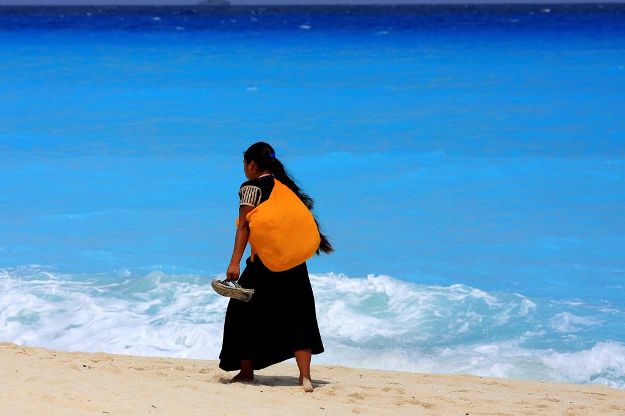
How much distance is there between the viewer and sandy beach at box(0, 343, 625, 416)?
16.2ft

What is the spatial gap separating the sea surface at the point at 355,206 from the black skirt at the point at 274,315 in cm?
227

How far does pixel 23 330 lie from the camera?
8.49m

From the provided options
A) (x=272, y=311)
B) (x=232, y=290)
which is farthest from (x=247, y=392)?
(x=232, y=290)

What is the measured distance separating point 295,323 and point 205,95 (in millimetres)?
22260

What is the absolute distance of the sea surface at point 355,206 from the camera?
8492 mm

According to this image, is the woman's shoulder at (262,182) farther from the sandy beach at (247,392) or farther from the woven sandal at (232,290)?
the sandy beach at (247,392)

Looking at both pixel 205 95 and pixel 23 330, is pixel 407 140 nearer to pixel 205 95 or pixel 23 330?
pixel 205 95

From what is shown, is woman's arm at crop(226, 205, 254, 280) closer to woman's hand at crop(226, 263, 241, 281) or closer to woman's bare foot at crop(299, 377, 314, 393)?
woman's hand at crop(226, 263, 241, 281)

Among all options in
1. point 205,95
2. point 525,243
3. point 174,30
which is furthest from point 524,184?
point 174,30

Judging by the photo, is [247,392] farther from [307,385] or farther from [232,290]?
[232,290]

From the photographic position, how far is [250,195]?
5379 mm

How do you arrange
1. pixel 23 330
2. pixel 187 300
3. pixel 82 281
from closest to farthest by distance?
pixel 23 330 < pixel 187 300 < pixel 82 281

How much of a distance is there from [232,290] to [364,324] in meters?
3.51

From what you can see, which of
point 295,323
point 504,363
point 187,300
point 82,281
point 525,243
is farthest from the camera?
point 525,243
